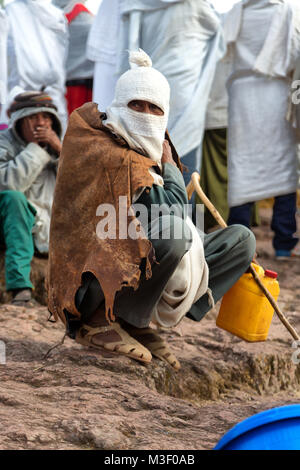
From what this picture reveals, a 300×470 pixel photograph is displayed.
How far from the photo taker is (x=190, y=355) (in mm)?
3303

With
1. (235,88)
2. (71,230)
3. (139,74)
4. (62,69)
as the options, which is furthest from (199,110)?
(71,230)

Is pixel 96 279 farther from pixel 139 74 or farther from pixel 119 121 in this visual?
pixel 139 74

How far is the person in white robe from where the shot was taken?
5035 mm

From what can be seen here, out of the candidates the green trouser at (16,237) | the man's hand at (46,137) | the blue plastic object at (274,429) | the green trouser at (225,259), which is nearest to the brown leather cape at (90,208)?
the green trouser at (225,259)

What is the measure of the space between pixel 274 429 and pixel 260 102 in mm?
3941

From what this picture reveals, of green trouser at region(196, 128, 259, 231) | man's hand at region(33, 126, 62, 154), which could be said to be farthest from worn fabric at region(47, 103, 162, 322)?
green trouser at region(196, 128, 259, 231)

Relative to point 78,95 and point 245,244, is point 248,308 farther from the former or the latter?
point 78,95

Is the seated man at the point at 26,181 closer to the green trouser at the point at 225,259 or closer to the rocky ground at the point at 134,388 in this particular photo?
the rocky ground at the point at 134,388

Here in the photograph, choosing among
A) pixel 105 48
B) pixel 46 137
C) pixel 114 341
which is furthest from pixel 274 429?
pixel 105 48

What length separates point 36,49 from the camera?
5.32 metres

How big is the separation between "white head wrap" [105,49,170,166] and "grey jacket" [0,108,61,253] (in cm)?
131

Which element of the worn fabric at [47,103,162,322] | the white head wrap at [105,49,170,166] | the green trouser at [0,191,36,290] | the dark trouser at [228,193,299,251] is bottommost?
the dark trouser at [228,193,299,251]

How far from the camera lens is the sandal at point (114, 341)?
291 cm

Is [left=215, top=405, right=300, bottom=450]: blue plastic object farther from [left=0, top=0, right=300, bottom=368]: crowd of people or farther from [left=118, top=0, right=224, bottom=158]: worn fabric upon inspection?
[left=118, top=0, right=224, bottom=158]: worn fabric
